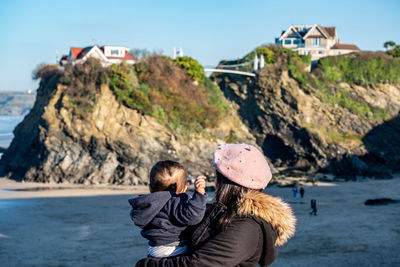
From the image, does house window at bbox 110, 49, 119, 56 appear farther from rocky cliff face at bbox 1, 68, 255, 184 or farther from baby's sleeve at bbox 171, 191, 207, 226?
baby's sleeve at bbox 171, 191, 207, 226

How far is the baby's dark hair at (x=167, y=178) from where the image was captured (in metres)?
2.81

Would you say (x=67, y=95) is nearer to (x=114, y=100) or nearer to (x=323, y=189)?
(x=114, y=100)

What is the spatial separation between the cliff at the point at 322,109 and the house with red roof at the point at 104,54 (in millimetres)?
11763

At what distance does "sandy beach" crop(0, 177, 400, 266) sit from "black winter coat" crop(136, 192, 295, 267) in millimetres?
9967

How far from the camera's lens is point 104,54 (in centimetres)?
3712

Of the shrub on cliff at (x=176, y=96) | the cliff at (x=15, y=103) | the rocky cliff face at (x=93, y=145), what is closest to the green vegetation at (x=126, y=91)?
the rocky cliff face at (x=93, y=145)

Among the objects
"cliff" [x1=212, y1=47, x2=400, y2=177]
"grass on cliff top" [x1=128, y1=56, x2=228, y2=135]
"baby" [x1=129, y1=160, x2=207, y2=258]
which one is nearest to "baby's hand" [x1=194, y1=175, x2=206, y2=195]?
"baby" [x1=129, y1=160, x2=207, y2=258]

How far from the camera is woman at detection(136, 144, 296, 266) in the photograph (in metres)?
2.23

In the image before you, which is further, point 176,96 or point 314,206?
point 176,96

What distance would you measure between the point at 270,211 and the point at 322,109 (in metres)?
41.9

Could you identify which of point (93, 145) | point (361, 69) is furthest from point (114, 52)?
point (361, 69)

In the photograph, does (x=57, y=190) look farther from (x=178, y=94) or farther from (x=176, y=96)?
(x=178, y=94)

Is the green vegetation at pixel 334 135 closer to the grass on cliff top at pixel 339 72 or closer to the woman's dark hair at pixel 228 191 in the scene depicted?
the grass on cliff top at pixel 339 72

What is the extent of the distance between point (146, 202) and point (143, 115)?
31933mm
